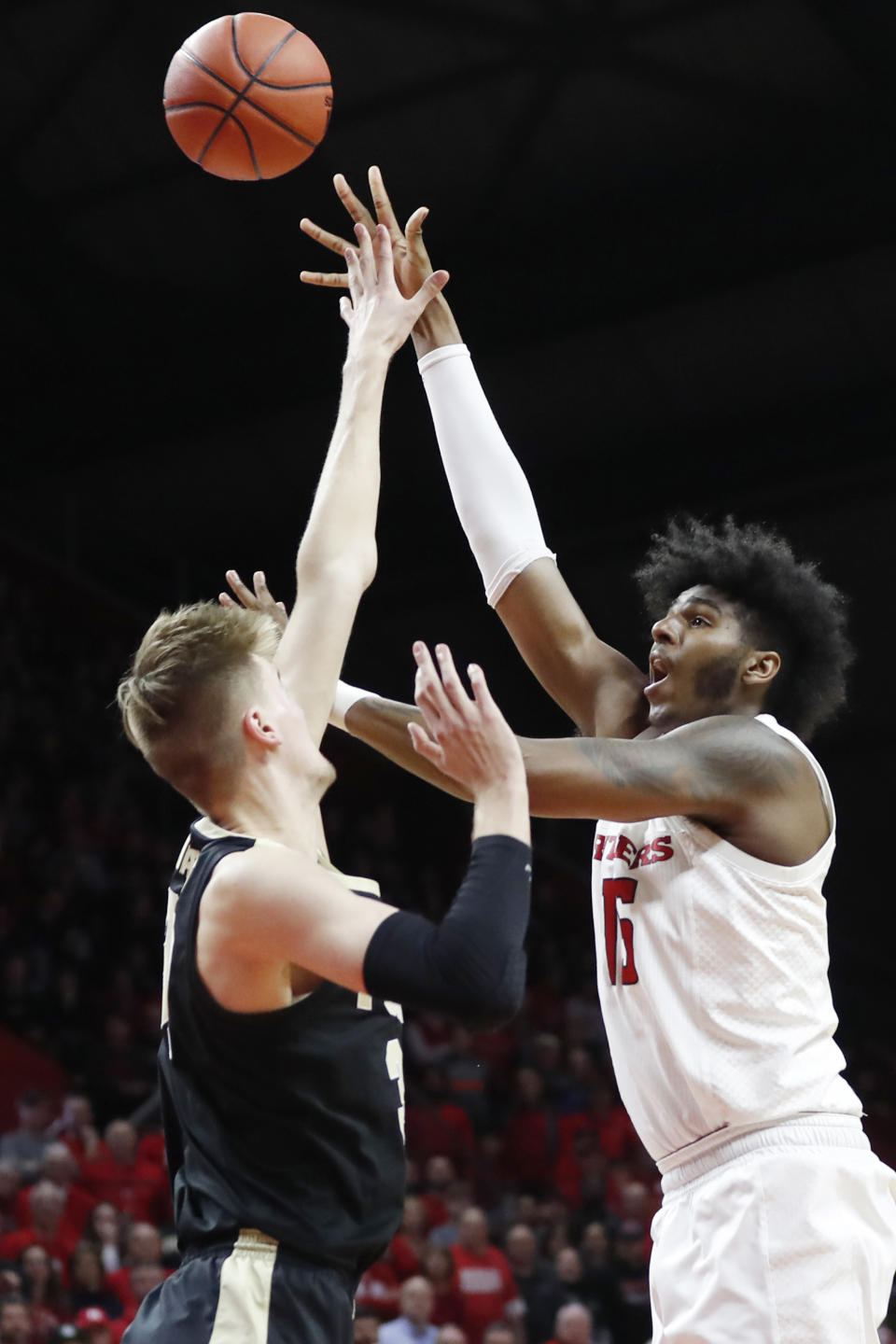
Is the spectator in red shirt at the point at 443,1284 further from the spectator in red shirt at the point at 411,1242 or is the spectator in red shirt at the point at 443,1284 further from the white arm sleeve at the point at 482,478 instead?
the white arm sleeve at the point at 482,478

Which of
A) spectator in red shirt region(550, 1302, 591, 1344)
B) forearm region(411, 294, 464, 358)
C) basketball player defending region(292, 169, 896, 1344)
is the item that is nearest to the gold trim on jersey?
basketball player defending region(292, 169, 896, 1344)

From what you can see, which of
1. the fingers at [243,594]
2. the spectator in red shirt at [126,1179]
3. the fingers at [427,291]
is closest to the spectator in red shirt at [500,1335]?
the spectator in red shirt at [126,1179]

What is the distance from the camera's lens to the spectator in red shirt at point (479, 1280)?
354 inches

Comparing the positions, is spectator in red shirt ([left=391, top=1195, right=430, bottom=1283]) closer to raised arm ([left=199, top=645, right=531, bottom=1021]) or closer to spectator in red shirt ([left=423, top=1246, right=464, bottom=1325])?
spectator in red shirt ([left=423, top=1246, right=464, bottom=1325])

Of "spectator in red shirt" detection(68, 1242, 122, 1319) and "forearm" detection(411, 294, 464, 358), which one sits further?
"spectator in red shirt" detection(68, 1242, 122, 1319)

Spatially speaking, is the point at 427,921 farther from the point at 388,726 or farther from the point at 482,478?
the point at 482,478

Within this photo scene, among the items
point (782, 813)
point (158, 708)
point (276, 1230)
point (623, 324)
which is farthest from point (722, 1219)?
point (623, 324)

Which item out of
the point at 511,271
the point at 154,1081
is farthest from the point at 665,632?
the point at 511,271

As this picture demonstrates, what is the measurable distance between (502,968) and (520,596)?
1.91 meters

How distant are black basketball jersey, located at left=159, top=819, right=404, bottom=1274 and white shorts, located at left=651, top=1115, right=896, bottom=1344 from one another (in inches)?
35.9

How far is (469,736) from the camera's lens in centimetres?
249

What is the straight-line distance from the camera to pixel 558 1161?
37.8ft

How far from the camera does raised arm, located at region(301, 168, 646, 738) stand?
400 cm

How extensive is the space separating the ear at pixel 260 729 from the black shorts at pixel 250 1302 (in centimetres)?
76
